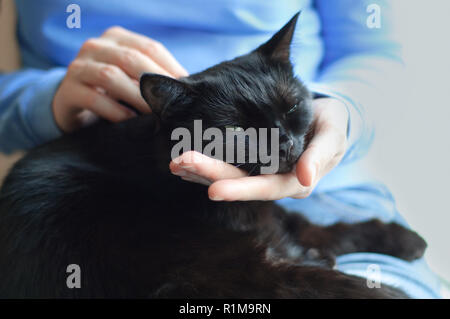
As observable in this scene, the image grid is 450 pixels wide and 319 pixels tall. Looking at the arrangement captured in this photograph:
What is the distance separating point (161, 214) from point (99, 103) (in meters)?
0.36

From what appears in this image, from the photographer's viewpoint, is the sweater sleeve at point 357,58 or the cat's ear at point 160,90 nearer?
the cat's ear at point 160,90

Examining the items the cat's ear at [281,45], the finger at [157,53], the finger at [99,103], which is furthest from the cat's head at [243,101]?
the finger at [99,103]

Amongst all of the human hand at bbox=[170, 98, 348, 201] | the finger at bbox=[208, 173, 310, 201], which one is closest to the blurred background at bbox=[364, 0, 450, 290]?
the human hand at bbox=[170, 98, 348, 201]

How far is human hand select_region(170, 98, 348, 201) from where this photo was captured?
592mm

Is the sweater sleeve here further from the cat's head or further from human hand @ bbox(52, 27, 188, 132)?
human hand @ bbox(52, 27, 188, 132)

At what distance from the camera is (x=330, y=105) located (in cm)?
86

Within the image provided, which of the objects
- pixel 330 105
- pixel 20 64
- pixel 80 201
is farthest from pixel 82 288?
pixel 20 64

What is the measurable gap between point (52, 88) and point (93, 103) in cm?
21

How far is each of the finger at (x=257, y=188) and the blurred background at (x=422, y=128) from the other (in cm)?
34

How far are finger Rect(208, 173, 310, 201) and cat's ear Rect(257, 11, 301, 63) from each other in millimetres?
327

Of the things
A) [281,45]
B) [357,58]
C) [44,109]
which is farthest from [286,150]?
[44,109]

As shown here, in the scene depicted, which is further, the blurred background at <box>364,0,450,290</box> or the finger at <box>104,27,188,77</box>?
the finger at <box>104,27,188,77</box>

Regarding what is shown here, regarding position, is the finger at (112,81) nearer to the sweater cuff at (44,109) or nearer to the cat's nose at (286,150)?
the sweater cuff at (44,109)

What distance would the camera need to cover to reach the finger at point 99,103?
35.7 inches
